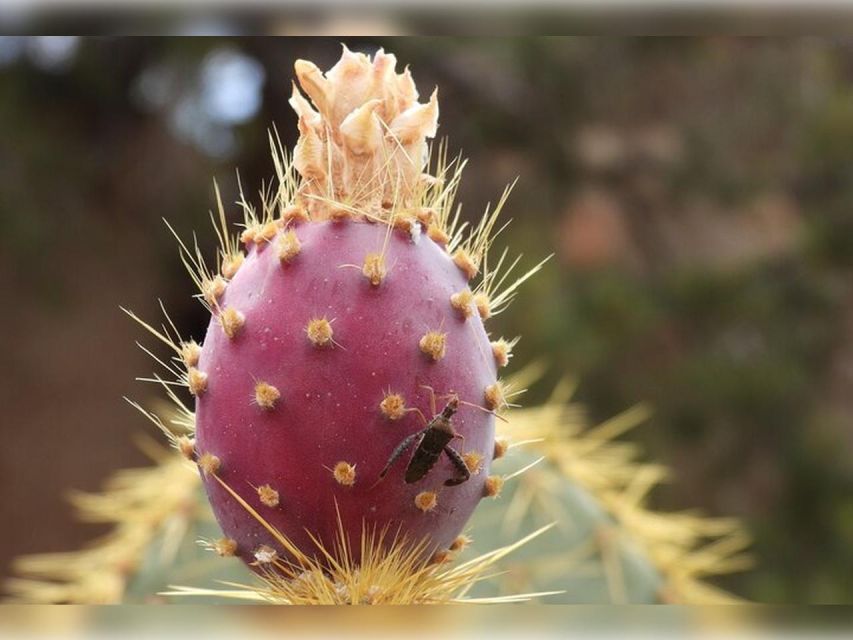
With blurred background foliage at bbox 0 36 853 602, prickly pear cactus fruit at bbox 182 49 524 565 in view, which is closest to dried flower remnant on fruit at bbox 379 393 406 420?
prickly pear cactus fruit at bbox 182 49 524 565

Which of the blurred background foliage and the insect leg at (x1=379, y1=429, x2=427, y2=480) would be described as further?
the blurred background foliage

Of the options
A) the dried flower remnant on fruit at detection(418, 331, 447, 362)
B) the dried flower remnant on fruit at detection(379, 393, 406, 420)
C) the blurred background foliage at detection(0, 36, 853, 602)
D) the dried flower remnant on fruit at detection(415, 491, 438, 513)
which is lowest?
the dried flower remnant on fruit at detection(415, 491, 438, 513)

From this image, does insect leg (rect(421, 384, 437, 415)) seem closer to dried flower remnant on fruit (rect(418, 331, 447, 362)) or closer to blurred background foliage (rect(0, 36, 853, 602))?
dried flower remnant on fruit (rect(418, 331, 447, 362))

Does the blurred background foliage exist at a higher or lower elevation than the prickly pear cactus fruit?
higher

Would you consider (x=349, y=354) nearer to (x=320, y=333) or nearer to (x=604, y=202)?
(x=320, y=333)

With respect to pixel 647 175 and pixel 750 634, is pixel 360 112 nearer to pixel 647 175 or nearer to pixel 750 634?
pixel 750 634

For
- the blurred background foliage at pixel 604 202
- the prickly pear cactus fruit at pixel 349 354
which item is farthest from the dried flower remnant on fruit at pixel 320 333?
the blurred background foliage at pixel 604 202

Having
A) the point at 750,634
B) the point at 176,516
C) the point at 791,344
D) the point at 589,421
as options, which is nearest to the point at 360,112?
the point at 750,634
